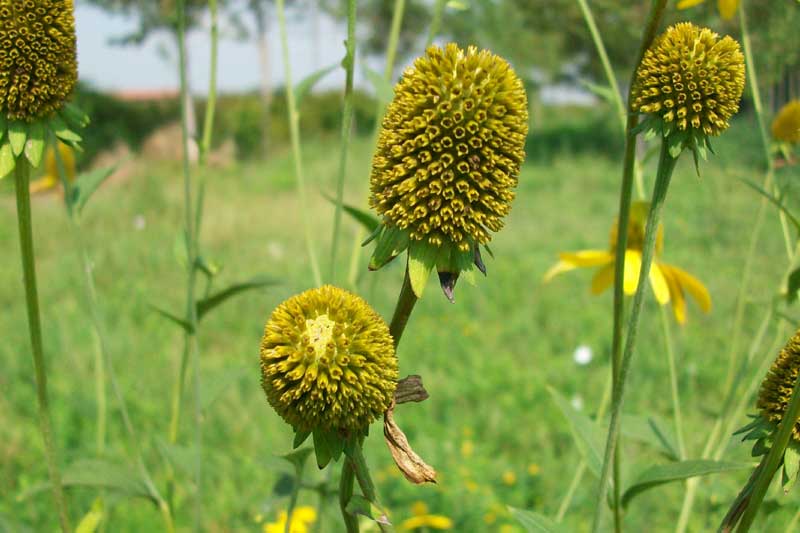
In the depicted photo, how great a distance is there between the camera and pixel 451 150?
0.67 meters

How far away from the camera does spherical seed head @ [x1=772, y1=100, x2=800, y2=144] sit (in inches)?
61.3

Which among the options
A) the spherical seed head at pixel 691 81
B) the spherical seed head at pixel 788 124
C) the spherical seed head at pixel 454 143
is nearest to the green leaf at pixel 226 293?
the spherical seed head at pixel 454 143

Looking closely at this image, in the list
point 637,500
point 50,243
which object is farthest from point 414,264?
point 50,243

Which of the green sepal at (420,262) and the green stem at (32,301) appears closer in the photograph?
the green sepal at (420,262)

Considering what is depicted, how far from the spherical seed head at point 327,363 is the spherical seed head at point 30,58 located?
0.46 m

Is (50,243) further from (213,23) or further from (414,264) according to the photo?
(414,264)

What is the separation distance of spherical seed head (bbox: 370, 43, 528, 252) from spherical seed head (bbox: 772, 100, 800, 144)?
113 centimetres

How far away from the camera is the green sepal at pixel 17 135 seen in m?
0.87

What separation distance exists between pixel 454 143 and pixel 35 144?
1.73 feet

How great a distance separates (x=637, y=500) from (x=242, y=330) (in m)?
2.27

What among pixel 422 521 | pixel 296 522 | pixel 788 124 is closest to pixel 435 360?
pixel 422 521

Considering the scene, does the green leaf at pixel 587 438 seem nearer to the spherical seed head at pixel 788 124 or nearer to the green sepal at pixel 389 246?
the green sepal at pixel 389 246

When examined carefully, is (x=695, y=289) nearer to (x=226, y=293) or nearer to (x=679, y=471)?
(x=679, y=471)

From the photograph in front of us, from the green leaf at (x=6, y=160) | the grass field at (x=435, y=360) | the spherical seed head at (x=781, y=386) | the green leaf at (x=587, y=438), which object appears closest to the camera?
the spherical seed head at (x=781, y=386)
